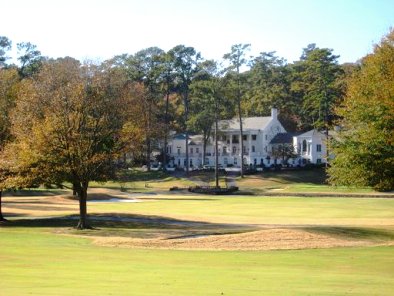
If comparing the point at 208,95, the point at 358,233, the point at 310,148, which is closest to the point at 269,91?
the point at 310,148

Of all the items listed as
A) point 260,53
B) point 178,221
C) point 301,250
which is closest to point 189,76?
point 260,53

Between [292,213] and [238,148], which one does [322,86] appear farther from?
[292,213]

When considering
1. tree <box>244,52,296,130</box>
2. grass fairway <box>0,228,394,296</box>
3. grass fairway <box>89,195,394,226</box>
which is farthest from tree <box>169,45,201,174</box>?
grass fairway <box>0,228,394,296</box>

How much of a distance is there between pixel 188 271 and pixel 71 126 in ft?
64.8

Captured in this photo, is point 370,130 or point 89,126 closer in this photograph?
point 370,130

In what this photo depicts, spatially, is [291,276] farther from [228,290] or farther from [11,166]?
[11,166]

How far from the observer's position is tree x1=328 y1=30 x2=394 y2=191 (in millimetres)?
32375

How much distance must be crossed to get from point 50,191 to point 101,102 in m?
50.8

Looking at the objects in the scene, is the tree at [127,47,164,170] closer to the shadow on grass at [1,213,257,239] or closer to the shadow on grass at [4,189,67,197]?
the shadow on grass at [4,189,67,197]

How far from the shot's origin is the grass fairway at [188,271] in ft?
47.1

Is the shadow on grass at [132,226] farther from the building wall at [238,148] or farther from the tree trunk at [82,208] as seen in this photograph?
the building wall at [238,148]

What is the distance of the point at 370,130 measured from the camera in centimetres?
3312

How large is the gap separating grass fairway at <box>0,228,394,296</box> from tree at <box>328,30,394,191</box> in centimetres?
822

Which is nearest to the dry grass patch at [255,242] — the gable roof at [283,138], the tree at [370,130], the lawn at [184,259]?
the lawn at [184,259]
